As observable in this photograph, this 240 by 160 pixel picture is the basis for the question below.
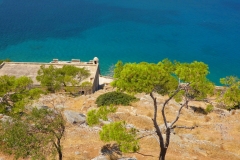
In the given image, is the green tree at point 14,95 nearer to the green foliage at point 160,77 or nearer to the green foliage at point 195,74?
the green foliage at point 160,77

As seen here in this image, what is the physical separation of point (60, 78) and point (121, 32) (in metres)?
52.5

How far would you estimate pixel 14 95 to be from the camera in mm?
21062

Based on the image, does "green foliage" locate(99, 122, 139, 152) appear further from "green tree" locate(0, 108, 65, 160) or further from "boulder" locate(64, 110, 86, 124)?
"boulder" locate(64, 110, 86, 124)

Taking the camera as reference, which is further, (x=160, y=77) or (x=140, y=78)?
(x=160, y=77)

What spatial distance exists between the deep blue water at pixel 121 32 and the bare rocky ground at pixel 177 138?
39261mm

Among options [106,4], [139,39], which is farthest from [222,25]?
[106,4]

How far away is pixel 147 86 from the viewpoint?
581 inches

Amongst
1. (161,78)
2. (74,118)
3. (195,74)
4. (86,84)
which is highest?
(86,84)

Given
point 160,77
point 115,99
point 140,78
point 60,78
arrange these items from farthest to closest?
point 60,78 < point 115,99 < point 160,77 < point 140,78

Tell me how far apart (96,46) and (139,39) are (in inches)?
585

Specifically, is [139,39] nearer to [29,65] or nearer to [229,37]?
[229,37]

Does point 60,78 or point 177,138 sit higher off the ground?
point 60,78

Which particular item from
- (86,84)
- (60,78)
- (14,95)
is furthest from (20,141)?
(86,84)

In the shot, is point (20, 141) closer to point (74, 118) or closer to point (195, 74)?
point (195, 74)
